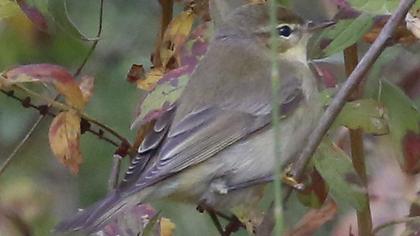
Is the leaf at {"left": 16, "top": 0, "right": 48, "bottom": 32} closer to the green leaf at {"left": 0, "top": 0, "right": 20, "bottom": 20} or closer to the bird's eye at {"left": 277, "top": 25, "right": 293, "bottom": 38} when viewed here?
the green leaf at {"left": 0, "top": 0, "right": 20, "bottom": 20}

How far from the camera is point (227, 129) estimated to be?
352cm

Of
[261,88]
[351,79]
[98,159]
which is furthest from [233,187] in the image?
[98,159]

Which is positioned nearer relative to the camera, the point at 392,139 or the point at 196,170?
the point at 392,139

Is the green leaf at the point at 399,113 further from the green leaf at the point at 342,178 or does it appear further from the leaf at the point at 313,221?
the leaf at the point at 313,221

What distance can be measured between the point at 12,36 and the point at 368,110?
6.78 feet

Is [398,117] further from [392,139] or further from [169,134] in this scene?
[169,134]

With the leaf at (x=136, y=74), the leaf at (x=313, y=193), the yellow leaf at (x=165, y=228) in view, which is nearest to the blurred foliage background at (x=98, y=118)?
the yellow leaf at (x=165, y=228)

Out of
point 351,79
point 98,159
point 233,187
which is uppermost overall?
point 351,79

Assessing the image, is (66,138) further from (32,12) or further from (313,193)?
(313,193)

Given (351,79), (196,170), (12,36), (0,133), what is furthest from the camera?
(0,133)

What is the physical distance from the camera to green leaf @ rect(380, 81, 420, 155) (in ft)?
9.68

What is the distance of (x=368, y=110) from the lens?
9.36ft

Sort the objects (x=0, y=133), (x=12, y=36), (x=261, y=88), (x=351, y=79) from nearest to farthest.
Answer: (x=351, y=79), (x=261, y=88), (x=12, y=36), (x=0, y=133)

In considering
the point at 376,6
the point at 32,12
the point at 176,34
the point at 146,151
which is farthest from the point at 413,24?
the point at 32,12
